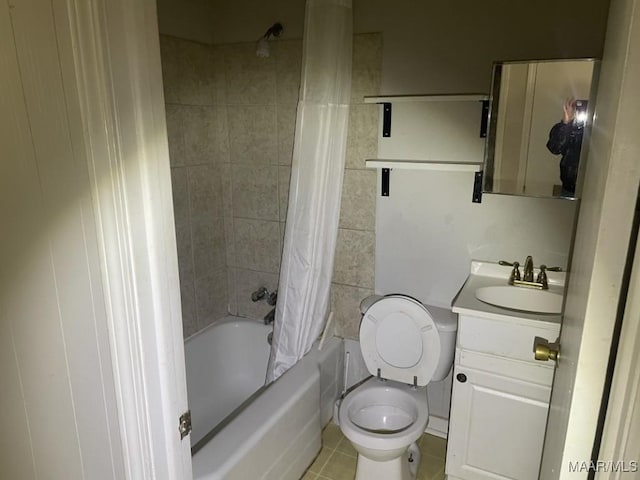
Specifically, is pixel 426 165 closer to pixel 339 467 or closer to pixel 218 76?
pixel 218 76

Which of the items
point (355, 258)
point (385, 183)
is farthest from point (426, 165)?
point (355, 258)

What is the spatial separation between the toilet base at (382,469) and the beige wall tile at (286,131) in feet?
4.86

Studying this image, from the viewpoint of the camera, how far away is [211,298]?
2.67m

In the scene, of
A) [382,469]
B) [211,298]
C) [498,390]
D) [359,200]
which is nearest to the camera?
[498,390]

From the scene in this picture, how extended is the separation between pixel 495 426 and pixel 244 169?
1744mm

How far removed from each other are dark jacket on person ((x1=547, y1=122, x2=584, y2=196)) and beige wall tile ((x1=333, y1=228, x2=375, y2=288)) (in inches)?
34.4

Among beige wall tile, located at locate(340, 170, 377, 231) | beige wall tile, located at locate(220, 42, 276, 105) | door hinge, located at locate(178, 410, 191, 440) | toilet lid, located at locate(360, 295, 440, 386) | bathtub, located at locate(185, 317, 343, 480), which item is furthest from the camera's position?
beige wall tile, located at locate(220, 42, 276, 105)

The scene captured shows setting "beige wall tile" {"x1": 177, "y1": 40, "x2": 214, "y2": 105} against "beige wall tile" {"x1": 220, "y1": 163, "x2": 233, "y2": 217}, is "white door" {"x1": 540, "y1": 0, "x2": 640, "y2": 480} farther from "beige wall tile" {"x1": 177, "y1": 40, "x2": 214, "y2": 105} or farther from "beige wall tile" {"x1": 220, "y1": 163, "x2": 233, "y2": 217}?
"beige wall tile" {"x1": 220, "y1": 163, "x2": 233, "y2": 217}

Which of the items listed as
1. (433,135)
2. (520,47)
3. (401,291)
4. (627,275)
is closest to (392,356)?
(401,291)

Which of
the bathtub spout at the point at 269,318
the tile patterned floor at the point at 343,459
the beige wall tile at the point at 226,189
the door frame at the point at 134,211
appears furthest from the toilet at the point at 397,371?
the door frame at the point at 134,211

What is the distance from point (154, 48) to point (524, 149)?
1606 mm

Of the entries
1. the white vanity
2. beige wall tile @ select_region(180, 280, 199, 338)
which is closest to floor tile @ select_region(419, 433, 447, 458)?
the white vanity

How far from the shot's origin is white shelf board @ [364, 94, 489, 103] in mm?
1930

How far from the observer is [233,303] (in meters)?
2.81
